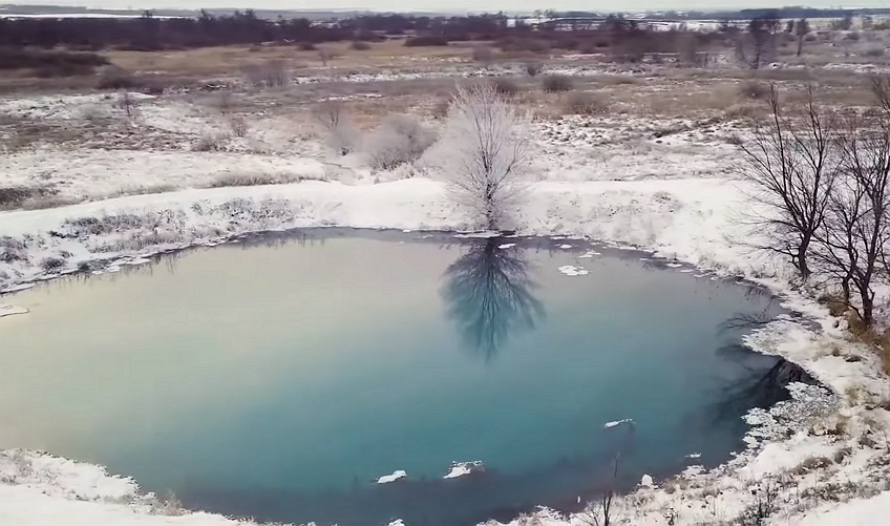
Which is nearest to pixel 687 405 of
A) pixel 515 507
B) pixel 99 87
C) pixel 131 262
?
→ pixel 515 507

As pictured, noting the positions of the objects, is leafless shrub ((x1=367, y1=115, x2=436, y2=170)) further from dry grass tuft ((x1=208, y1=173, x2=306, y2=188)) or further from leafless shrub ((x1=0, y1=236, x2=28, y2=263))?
leafless shrub ((x1=0, y1=236, x2=28, y2=263))

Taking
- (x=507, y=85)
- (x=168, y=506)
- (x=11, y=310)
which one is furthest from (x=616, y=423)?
(x=507, y=85)

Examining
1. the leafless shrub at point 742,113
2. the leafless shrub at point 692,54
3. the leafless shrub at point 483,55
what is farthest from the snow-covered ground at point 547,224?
the leafless shrub at point 692,54

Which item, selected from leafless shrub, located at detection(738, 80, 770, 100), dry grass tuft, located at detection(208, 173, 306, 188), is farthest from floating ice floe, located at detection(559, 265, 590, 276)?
leafless shrub, located at detection(738, 80, 770, 100)

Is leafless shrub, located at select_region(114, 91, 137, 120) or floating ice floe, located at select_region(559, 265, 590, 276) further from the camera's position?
leafless shrub, located at select_region(114, 91, 137, 120)

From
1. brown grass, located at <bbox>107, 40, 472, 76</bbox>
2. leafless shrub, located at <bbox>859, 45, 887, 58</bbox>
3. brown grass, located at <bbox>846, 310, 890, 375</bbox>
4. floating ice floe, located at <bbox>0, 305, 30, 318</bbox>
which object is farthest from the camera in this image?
leafless shrub, located at <bbox>859, 45, 887, 58</bbox>

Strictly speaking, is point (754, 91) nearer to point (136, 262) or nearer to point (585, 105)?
point (585, 105)
